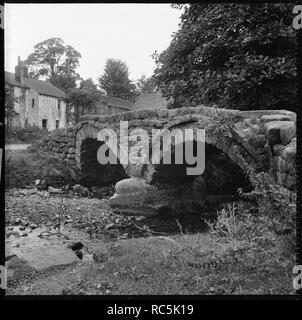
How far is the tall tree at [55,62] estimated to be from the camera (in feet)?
35.2

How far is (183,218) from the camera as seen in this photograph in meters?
10.4

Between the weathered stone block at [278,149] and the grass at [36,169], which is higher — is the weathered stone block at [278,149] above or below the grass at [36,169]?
above

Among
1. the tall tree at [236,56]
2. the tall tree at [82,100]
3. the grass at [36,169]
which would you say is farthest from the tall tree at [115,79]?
the tall tree at [236,56]

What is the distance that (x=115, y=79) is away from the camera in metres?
28.4

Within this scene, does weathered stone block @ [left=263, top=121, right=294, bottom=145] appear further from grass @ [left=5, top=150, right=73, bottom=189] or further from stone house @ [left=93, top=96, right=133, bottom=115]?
stone house @ [left=93, top=96, right=133, bottom=115]

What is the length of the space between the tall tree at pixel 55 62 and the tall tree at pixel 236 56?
3.25 meters

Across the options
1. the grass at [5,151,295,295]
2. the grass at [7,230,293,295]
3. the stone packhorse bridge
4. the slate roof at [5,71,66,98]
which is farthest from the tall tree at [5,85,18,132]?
the slate roof at [5,71,66,98]

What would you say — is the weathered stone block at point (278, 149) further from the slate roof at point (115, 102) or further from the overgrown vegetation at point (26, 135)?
the slate roof at point (115, 102)

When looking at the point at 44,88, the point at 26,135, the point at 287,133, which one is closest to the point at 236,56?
the point at 287,133

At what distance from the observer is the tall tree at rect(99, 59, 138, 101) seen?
27094 millimetres

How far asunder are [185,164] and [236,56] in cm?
301

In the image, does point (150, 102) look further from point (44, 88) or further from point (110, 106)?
point (44, 88)

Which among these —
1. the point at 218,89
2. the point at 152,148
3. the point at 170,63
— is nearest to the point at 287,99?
the point at 218,89
